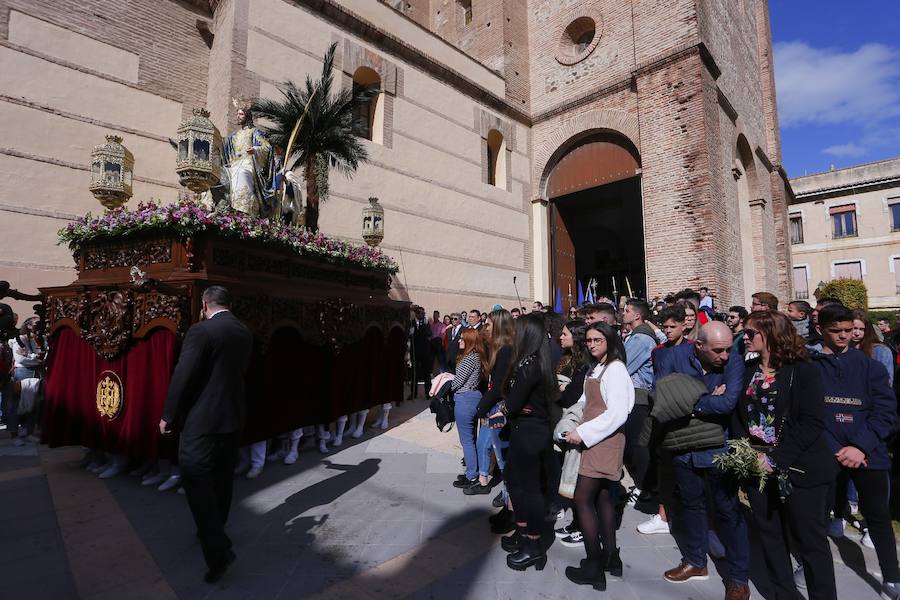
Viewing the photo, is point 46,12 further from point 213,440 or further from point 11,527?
point 213,440

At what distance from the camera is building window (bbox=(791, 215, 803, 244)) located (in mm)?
33591

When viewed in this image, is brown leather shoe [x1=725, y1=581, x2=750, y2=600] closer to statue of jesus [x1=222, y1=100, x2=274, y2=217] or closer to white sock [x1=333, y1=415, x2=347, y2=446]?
white sock [x1=333, y1=415, x2=347, y2=446]

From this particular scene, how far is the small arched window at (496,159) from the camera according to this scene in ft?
54.5

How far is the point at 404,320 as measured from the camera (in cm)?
855

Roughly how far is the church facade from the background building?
1706 centimetres

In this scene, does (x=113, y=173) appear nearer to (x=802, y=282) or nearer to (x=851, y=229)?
(x=802, y=282)

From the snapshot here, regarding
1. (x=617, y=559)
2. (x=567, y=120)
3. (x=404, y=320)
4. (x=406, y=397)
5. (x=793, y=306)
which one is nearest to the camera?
(x=617, y=559)

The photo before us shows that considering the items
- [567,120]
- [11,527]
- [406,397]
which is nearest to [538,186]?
[567,120]

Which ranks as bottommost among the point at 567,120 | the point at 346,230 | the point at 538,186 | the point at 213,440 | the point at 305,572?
the point at 305,572

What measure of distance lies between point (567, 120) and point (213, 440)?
16578 mm

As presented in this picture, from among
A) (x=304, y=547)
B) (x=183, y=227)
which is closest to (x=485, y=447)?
(x=304, y=547)

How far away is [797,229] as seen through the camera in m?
33.9

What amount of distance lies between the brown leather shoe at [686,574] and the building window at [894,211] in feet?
127

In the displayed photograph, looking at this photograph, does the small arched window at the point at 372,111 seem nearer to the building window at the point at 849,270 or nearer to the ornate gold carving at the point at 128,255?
the ornate gold carving at the point at 128,255
